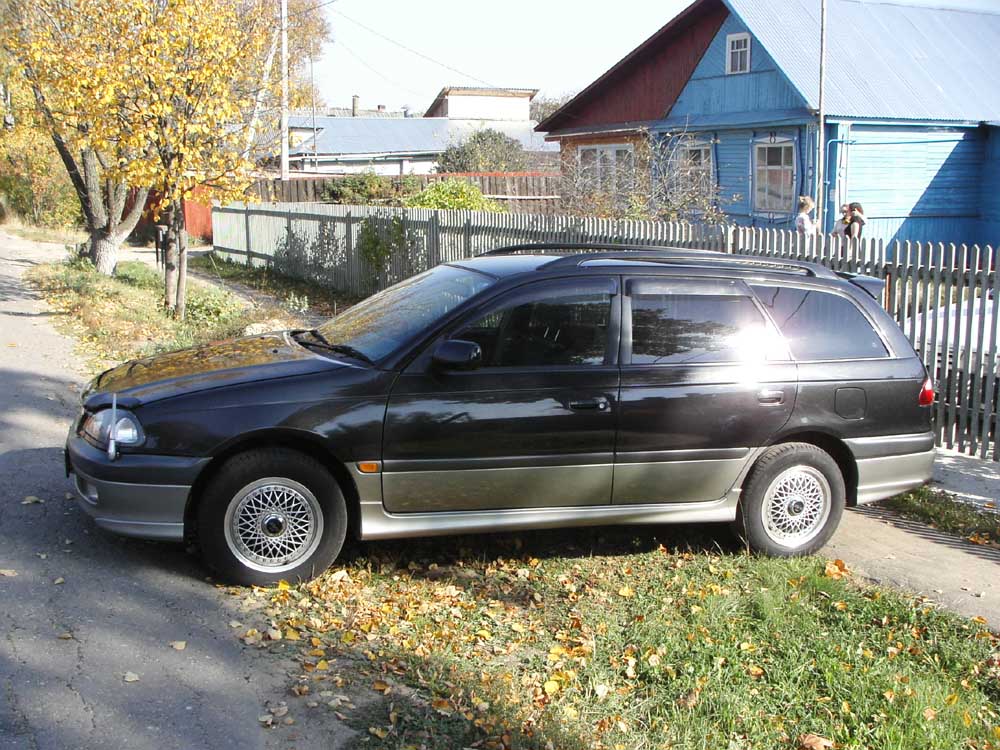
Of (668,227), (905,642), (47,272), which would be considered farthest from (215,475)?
(47,272)

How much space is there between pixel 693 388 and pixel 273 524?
235cm

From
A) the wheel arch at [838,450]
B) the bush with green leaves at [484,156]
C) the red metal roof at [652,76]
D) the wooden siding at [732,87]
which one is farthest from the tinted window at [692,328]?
the bush with green leaves at [484,156]

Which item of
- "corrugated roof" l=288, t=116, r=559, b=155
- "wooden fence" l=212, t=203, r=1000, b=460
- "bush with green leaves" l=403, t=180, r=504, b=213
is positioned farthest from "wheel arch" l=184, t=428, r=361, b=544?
"corrugated roof" l=288, t=116, r=559, b=155

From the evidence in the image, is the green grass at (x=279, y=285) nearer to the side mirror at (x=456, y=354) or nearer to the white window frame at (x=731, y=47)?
the white window frame at (x=731, y=47)

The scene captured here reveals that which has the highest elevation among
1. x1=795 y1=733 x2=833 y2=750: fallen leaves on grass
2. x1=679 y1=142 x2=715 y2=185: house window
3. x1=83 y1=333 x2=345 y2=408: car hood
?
x1=679 y1=142 x2=715 y2=185: house window

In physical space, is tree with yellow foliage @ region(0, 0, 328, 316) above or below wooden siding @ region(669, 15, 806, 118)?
below

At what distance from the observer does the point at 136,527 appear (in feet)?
16.4

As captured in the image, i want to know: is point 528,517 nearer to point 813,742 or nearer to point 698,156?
point 813,742

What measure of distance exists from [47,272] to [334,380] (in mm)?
→ 16237

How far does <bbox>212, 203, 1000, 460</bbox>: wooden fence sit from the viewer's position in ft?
26.1

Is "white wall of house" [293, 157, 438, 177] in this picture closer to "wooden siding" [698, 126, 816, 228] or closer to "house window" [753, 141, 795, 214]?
"wooden siding" [698, 126, 816, 228]

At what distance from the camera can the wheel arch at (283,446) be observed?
5023mm

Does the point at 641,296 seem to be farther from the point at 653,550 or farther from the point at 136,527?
the point at 136,527

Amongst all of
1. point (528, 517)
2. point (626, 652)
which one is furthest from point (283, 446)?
point (626, 652)
